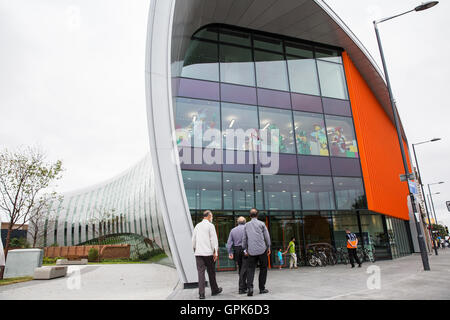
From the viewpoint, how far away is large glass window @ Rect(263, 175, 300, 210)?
13.7m

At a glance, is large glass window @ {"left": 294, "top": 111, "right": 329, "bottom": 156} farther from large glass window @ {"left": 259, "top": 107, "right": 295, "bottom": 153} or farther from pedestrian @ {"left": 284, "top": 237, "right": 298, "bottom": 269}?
pedestrian @ {"left": 284, "top": 237, "right": 298, "bottom": 269}

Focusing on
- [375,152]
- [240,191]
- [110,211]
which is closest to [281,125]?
[240,191]

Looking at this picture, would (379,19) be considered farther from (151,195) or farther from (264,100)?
(151,195)

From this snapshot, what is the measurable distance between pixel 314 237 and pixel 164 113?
1073 centimetres

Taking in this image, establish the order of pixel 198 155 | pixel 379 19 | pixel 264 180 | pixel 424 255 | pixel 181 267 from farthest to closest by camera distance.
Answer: pixel 264 180, pixel 198 155, pixel 379 19, pixel 424 255, pixel 181 267

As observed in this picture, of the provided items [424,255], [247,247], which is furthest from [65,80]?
[424,255]

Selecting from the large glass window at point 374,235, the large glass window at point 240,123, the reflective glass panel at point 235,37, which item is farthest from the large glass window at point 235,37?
the large glass window at point 374,235

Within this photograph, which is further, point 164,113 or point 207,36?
point 207,36

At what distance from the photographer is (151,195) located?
29.4 metres

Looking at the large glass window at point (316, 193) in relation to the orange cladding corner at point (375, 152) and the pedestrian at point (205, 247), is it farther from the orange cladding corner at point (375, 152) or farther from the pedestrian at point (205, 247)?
the pedestrian at point (205, 247)

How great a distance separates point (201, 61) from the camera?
47.9 feet

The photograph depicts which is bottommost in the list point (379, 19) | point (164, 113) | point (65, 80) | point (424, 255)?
point (424, 255)

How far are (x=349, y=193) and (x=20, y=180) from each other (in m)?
16.9

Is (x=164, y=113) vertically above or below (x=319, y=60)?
below
